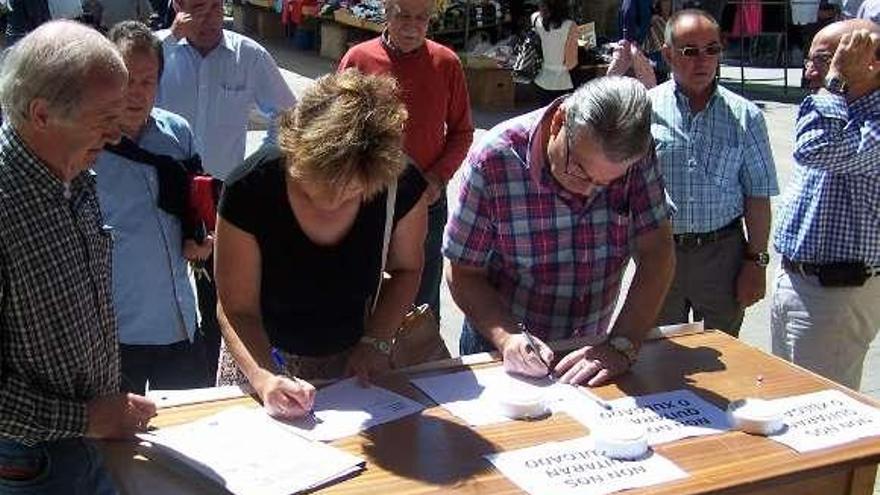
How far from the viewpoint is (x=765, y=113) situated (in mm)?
10695

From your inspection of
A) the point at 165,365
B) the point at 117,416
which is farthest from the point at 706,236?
the point at 117,416

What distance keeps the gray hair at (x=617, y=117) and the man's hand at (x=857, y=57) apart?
3.32 ft

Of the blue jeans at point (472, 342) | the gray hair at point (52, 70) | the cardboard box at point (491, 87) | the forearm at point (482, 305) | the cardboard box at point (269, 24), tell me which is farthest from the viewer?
the cardboard box at point (269, 24)

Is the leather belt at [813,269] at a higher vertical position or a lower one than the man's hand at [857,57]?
lower

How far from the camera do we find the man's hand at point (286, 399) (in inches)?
86.0

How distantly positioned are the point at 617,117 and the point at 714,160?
1.33 meters

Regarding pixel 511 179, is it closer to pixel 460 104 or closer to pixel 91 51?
pixel 91 51

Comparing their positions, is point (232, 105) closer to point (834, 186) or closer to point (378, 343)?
point (378, 343)

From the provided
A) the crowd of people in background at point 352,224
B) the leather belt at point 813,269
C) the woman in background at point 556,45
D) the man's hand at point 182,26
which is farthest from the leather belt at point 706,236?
the woman in background at point 556,45

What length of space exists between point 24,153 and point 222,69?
6.96 ft

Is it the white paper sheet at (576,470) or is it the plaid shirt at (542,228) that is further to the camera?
the plaid shirt at (542,228)

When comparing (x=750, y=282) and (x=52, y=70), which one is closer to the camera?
(x=52, y=70)

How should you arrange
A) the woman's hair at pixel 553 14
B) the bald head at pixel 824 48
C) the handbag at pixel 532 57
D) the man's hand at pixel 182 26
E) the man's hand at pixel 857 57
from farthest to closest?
the handbag at pixel 532 57 → the woman's hair at pixel 553 14 → the man's hand at pixel 182 26 → the bald head at pixel 824 48 → the man's hand at pixel 857 57

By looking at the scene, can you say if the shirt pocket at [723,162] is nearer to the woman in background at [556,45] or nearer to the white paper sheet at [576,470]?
the white paper sheet at [576,470]
